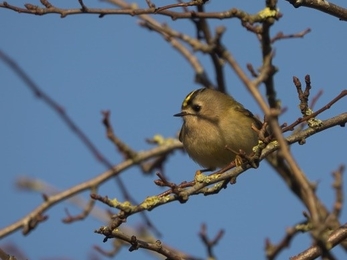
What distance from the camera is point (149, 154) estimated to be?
657cm

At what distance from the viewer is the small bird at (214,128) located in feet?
17.4

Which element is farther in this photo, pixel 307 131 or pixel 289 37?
pixel 289 37

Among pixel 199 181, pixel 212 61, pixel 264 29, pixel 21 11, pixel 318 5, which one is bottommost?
pixel 199 181

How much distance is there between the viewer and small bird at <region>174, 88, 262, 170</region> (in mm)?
5301

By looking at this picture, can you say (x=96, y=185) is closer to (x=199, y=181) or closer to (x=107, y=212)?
(x=107, y=212)

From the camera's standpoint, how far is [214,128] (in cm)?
550

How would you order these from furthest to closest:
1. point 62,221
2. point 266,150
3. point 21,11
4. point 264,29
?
point 62,221
point 264,29
point 21,11
point 266,150

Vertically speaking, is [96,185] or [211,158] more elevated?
[96,185]

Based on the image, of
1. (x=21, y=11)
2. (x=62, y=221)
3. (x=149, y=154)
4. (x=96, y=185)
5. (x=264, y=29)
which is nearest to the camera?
(x=21, y=11)

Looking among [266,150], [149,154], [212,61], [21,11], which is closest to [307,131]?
[266,150]

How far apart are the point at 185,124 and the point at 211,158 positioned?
55cm

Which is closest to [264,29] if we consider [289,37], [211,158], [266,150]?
[289,37]

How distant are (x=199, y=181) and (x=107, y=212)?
275cm

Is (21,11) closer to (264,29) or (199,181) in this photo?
(199,181)
